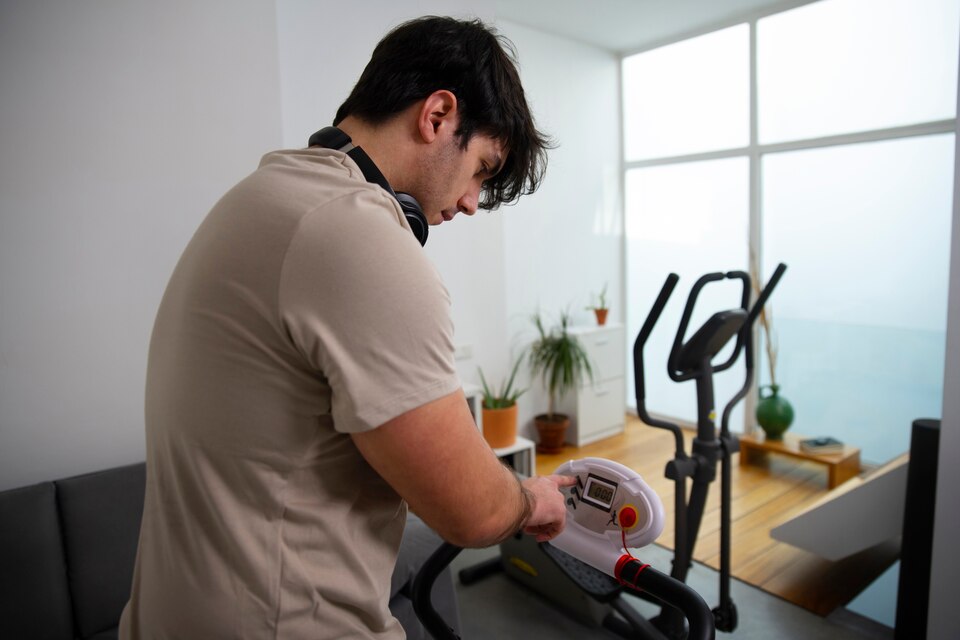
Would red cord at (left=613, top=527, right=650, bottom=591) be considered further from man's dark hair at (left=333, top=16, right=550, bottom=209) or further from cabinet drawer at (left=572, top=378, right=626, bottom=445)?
cabinet drawer at (left=572, top=378, right=626, bottom=445)

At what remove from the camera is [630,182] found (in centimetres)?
490

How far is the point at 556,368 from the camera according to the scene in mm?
4152

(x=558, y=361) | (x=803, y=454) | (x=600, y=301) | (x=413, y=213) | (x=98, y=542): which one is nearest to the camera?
(x=413, y=213)

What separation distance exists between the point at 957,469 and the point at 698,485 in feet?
2.43

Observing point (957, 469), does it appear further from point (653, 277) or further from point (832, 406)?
point (653, 277)

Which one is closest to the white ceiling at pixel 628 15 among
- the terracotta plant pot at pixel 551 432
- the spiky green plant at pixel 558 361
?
the spiky green plant at pixel 558 361

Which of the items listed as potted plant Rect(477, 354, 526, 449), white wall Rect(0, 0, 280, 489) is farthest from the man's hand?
potted plant Rect(477, 354, 526, 449)

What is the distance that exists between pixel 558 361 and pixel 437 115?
3.36 meters

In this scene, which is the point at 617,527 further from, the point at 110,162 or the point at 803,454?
the point at 803,454

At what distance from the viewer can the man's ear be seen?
2.83ft

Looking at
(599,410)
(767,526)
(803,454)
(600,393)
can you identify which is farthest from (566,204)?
(767,526)

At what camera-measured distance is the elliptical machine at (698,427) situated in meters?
2.08

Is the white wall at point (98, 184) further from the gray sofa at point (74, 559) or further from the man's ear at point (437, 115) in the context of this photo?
the man's ear at point (437, 115)

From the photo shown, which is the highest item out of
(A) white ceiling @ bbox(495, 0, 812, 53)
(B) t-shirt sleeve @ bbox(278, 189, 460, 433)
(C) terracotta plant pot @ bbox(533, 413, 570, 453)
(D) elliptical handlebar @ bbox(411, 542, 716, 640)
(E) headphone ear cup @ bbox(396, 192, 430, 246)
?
(A) white ceiling @ bbox(495, 0, 812, 53)
